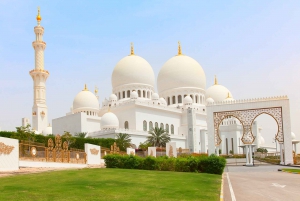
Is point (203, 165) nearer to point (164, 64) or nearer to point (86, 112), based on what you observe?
point (86, 112)

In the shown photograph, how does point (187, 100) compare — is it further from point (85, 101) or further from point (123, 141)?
point (123, 141)

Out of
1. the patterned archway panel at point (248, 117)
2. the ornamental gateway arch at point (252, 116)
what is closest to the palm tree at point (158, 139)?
the ornamental gateway arch at point (252, 116)

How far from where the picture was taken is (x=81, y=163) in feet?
81.4

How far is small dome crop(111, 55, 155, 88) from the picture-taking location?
2290 inches

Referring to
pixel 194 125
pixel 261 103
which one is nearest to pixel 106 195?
pixel 261 103

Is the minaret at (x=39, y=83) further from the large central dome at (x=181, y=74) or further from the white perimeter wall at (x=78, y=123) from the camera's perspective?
the large central dome at (x=181, y=74)

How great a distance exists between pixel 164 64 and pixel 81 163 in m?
39.9

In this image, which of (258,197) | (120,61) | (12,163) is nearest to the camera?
(258,197)

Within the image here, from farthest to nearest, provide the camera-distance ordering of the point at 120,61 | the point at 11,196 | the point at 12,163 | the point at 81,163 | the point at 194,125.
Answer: the point at 120,61, the point at 194,125, the point at 81,163, the point at 12,163, the point at 11,196

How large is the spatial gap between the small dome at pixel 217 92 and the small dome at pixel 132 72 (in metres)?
11.7

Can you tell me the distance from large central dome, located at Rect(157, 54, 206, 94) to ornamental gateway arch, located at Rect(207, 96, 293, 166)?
24947mm

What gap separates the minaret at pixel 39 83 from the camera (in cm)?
4928

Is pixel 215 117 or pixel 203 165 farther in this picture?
pixel 215 117

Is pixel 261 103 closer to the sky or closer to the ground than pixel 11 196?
closer to the sky
